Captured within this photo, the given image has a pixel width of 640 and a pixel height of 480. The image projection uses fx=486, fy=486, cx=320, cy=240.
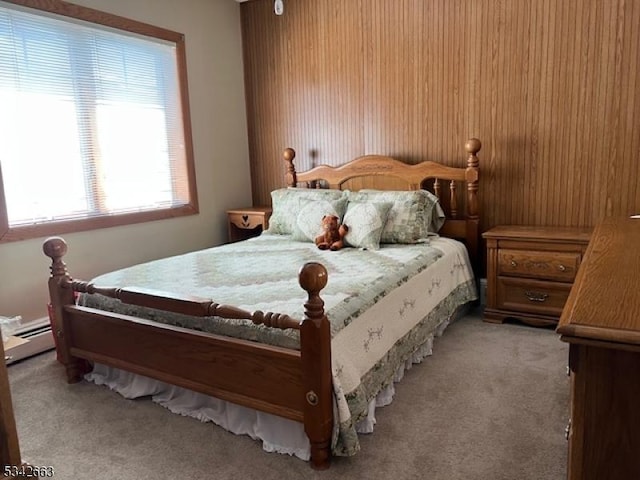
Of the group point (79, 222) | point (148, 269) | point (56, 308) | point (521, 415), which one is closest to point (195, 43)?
point (79, 222)

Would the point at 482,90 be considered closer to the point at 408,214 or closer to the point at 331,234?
the point at 408,214

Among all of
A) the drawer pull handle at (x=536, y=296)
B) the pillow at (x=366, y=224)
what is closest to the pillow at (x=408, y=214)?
the pillow at (x=366, y=224)

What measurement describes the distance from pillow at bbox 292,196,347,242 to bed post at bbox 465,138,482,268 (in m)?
0.91

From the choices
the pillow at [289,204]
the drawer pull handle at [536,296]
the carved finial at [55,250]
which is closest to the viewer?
the carved finial at [55,250]

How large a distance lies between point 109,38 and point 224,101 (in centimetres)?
116

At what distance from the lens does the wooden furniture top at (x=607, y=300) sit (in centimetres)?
94

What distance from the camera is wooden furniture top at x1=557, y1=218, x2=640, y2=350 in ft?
3.07

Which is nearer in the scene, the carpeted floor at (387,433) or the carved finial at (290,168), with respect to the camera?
the carpeted floor at (387,433)

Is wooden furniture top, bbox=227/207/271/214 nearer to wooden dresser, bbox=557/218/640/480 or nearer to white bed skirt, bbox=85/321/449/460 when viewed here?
white bed skirt, bbox=85/321/449/460

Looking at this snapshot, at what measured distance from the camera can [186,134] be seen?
13.4 feet

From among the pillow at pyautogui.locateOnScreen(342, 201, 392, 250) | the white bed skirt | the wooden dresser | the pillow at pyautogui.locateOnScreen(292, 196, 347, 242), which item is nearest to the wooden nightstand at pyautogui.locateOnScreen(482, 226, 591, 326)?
the pillow at pyautogui.locateOnScreen(342, 201, 392, 250)

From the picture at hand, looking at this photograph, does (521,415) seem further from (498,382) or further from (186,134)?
(186,134)

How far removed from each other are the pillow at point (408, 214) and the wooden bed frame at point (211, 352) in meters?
1.67

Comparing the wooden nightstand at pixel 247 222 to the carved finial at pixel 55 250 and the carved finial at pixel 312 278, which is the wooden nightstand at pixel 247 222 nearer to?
the carved finial at pixel 55 250
